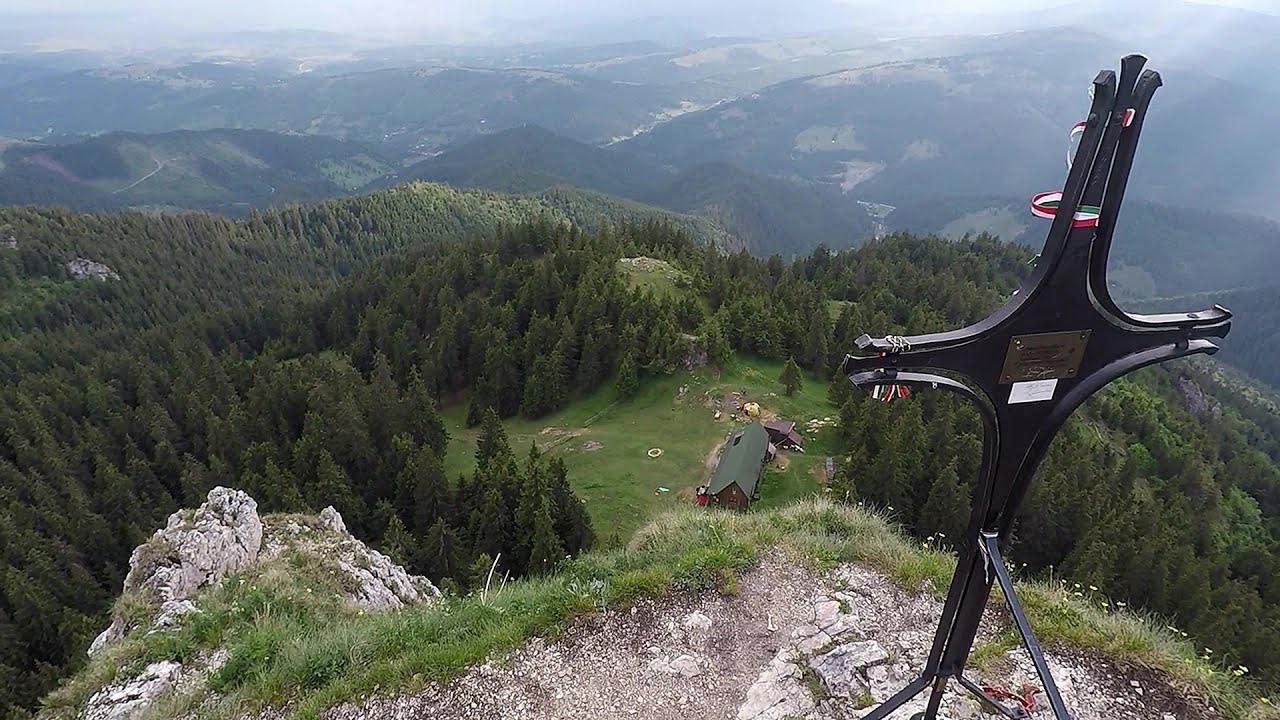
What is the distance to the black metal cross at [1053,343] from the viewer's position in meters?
4.18

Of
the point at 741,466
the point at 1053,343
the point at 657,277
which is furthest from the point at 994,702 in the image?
the point at 657,277

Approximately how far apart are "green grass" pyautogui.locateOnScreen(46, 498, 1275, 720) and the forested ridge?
34.2 feet

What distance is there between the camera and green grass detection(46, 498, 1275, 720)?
26.6ft

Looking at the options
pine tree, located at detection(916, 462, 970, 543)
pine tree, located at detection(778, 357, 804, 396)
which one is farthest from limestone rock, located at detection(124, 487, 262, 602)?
pine tree, located at detection(778, 357, 804, 396)

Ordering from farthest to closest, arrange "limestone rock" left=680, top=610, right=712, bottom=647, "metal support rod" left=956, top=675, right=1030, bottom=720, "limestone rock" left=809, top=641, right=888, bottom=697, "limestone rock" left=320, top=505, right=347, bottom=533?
"limestone rock" left=320, top=505, right=347, bottom=533 < "limestone rock" left=680, top=610, right=712, bottom=647 < "limestone rock" left=809, top=641, right=888, bottom=697 < "metal support rod" left=956, top=675, right=1030, bottom=720

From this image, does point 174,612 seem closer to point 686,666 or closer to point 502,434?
point 686,666

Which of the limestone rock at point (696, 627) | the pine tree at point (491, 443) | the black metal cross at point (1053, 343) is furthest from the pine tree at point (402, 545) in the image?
the black metal cross at point (1053, 343)

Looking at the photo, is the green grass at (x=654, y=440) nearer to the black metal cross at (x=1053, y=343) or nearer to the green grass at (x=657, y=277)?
the green grass at (x=657, y=277)

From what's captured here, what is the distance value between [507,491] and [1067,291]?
29937 mm

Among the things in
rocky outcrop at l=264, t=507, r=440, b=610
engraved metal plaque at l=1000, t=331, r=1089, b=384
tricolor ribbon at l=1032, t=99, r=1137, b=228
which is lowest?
rocky outcrop at l=264, t=507, r=440, b=610

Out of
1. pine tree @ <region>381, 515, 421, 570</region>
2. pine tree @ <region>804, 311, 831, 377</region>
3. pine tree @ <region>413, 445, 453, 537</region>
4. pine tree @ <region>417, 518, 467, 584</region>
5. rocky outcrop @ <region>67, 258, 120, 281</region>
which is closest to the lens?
pine tree @ <region>381, 515, 421, 570</region>

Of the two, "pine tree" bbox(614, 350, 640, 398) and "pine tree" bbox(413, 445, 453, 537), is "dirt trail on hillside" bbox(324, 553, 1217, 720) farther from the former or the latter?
"pine tree" bbox(614, 350, 640, 398)

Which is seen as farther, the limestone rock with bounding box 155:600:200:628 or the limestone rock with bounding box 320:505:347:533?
the limestone rock with bounding box 320:505:347:533

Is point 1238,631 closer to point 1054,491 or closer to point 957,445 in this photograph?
point 1054,491
